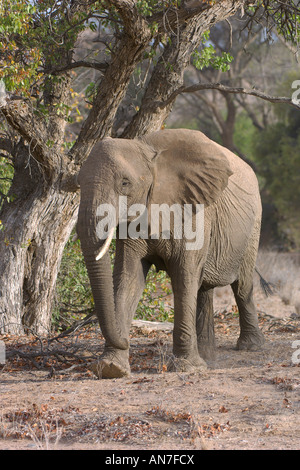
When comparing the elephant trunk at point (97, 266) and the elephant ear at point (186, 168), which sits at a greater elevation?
the elephant ear at point (186, 168)

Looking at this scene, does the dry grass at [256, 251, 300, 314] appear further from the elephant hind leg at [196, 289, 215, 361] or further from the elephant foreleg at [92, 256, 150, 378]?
the elephant foreleg at [92, 256, 150, 378]

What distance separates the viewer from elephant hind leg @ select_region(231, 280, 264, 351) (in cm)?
809

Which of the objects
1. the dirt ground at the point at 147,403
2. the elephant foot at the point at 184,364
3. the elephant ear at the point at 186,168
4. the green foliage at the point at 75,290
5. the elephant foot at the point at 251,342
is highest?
the elephant ear at the point at 186,168

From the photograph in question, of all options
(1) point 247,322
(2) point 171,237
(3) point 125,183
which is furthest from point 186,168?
(1) point 247,322

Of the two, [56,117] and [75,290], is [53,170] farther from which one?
[75,290]

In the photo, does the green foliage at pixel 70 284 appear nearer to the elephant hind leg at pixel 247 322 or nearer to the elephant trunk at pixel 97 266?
the elephant hind leg at pixel 247 322

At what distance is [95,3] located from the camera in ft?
29.7

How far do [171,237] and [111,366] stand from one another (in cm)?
128

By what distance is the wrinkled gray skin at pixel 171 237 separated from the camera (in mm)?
5770

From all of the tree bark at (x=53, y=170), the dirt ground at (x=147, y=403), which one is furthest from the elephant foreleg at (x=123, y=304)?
the tree bark at (x=53, y=170)

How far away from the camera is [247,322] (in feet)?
26.7

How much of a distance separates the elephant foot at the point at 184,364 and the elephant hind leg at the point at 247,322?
5.08 ft
